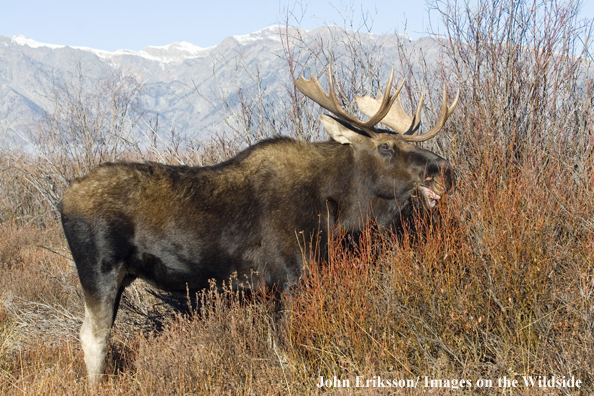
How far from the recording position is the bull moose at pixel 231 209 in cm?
363

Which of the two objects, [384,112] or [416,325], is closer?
[416,325]

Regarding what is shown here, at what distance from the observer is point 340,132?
14.1 feet

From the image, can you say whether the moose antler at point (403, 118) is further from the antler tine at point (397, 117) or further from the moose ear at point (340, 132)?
the moose ear at point (340, 132)

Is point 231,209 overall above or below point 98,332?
above

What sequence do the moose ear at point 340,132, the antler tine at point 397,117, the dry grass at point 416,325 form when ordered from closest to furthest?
the dry grass at point 416,325 < the moose ear at point 340,132 < the antler tine at point 397,117

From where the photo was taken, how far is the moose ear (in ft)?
14.0

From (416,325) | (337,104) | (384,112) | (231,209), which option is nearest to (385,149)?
(384,112)

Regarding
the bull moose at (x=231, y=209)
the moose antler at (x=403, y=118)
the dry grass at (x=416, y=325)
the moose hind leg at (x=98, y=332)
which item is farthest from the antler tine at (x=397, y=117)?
the moose hind leg at (x=98, y=332)

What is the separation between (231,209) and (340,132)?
1138 millimetres

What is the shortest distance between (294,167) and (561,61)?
9.84 feet

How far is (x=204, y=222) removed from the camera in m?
3.76

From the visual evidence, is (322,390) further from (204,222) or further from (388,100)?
(388,100)

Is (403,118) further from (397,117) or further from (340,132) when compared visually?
(340,132)

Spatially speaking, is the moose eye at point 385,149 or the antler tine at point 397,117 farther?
the antler tine at point 397,117
